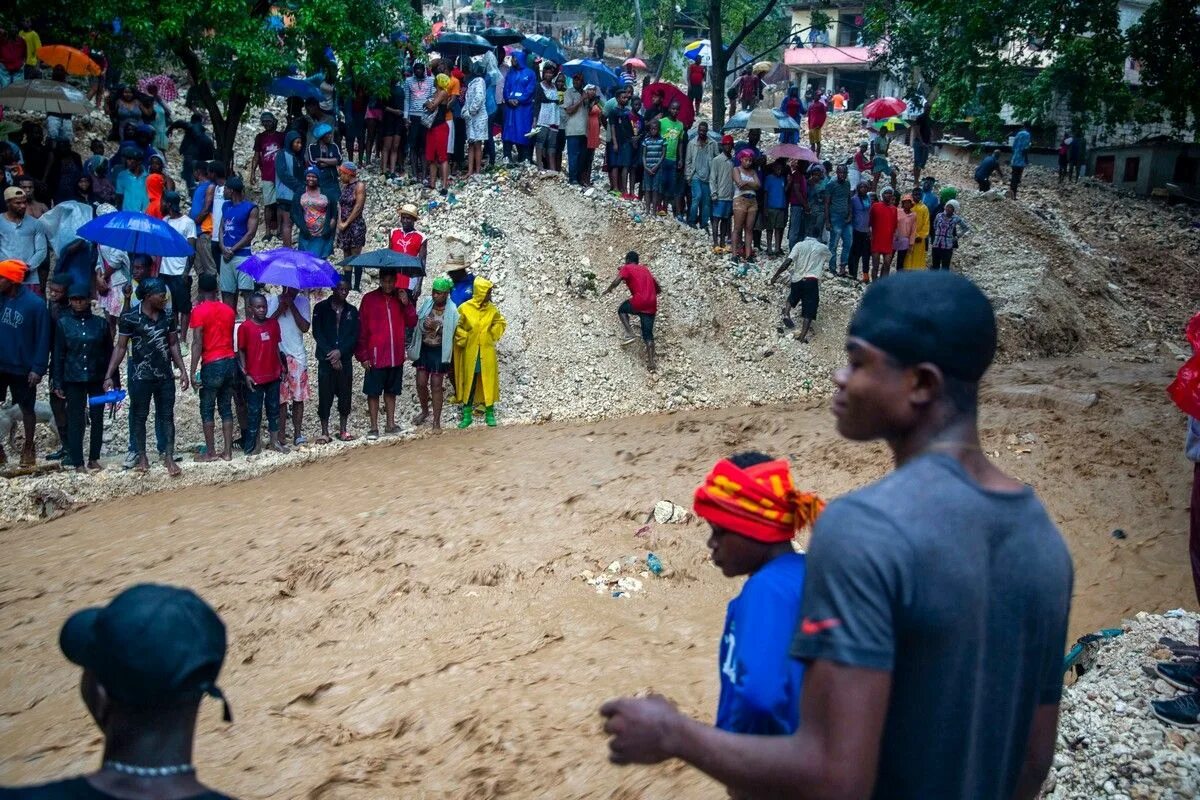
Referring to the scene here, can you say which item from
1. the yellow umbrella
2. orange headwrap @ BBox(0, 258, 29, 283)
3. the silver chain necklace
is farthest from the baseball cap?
the yellow umbrella

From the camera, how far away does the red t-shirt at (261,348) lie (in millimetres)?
10461

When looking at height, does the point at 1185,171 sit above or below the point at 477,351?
above

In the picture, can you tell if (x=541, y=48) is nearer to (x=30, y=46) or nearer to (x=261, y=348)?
(x=30, y=46)

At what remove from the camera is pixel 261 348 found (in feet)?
34.7

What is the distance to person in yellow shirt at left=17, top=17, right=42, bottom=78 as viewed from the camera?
17.1m

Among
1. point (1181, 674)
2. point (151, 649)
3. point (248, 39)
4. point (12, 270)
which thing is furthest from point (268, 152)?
point (151, 649)

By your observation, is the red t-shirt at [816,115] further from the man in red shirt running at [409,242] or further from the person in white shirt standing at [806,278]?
the man in red shirt running at [409,242]

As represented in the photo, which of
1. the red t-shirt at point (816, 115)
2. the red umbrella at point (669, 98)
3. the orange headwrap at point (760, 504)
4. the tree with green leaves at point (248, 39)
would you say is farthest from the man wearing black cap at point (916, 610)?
the red t-shirt at point (816, 115)

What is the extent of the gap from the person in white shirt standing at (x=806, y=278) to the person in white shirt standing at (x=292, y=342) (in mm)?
6416

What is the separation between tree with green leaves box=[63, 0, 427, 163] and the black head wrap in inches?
535

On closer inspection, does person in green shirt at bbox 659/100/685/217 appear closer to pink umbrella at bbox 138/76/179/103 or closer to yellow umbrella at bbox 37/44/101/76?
yellow umbrella at bbox 37/44/101/76

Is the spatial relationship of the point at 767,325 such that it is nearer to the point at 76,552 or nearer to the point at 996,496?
the point at 76,552

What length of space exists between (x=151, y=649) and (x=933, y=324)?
5.32 feet

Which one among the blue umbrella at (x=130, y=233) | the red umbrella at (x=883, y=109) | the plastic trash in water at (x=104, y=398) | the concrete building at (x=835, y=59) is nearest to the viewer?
the plastic trash in water at (x=104, y=398)
